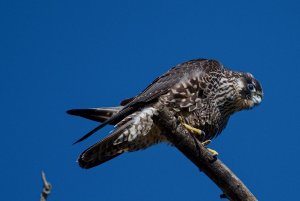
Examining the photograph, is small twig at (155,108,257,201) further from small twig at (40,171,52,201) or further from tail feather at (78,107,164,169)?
small twig at (40,171,52,201)

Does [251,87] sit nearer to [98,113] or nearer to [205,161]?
[98,113]

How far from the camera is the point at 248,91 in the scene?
6875 millimetres

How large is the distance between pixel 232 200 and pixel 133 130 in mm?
1483

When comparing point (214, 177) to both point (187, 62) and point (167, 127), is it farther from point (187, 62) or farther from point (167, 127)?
point (187, 62)

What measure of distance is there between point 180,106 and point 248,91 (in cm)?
136

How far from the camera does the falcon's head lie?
6.76 metres

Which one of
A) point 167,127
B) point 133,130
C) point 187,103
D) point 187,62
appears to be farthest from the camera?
point 187,62

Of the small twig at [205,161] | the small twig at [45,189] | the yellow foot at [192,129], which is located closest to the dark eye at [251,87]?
the yellow foot at [192,129]

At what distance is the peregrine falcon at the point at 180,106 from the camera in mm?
5496

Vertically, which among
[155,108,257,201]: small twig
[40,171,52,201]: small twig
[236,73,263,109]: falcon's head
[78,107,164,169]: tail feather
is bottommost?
[40,171,52,201]: small twig

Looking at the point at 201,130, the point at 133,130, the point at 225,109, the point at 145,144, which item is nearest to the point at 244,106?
the point at 225,109

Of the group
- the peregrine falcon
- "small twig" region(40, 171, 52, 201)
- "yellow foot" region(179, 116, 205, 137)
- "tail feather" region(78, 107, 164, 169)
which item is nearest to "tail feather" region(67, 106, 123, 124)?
the peregrine falcon

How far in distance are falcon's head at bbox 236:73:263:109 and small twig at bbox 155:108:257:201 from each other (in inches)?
90.9

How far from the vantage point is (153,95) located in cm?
582
